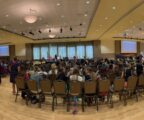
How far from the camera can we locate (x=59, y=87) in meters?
7.04

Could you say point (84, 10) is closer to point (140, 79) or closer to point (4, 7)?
point (4, 7)

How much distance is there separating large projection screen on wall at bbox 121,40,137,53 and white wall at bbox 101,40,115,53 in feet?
5.04

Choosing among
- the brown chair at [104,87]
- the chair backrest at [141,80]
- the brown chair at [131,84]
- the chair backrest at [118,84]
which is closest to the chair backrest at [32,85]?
the brown chair at [104,87]

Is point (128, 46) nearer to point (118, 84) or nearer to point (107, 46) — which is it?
point (107, 46)

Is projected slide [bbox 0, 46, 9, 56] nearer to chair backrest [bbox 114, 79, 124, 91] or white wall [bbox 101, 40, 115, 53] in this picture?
white wall [bbox 101, 40, 115, 53]

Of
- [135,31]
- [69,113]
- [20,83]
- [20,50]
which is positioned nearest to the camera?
[69,113]

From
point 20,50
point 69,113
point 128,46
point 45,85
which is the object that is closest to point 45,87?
point 45,85

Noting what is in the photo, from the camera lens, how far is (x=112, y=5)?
881 cm

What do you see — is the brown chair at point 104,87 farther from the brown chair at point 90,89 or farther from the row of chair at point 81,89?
the brown chair at point 90,89

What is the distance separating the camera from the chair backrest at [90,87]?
6.92m

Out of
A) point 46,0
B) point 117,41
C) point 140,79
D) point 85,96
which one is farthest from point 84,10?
point 117,41

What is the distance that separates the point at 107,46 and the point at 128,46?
321 cm

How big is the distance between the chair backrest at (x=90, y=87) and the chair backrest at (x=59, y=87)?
26.4 inches

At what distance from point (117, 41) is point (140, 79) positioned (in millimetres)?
20704
